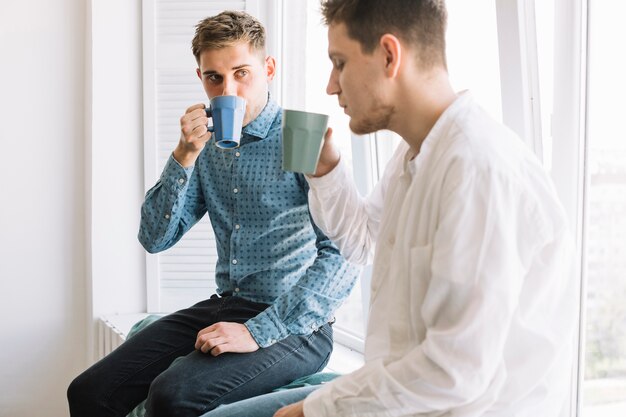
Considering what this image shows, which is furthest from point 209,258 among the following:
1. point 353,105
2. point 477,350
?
point 477,350

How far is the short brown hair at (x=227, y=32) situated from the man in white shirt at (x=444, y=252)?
0.63 metres

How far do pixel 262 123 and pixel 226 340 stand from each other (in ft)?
1.81

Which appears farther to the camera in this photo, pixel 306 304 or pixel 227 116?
pixel 306 304

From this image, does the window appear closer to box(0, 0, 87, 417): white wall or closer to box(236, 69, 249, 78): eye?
box(236, 69, 249, 78): eye

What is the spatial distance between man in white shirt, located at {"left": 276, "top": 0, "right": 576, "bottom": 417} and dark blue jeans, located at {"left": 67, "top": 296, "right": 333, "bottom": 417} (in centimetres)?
46

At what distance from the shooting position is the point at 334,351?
2793 mm

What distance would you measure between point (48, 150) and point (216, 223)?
162 centimetres

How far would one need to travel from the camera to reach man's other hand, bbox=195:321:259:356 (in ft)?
5.59

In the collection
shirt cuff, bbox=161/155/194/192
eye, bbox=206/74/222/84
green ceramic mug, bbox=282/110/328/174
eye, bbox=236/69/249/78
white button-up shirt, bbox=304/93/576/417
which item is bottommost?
white button-up shirt, bbox=304/93/576/417

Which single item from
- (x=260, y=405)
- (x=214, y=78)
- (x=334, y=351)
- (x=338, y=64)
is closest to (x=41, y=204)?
(x=334, y=351)

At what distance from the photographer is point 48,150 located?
11.0 ft

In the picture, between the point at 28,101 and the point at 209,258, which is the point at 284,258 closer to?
the point at 209,258

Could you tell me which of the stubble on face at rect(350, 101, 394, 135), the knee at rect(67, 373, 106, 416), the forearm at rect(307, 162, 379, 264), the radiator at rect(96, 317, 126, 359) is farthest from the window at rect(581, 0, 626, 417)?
the radiator at rect(96, 317, 126, 359)

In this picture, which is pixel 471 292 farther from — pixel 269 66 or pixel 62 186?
pixel 62 186
